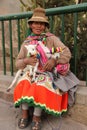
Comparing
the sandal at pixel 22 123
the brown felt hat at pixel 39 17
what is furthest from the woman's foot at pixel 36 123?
the brown felt hat at pixel 39 17

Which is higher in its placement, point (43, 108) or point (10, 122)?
point (43, 108)

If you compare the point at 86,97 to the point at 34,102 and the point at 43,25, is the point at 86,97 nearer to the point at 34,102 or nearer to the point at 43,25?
the point at 34,102

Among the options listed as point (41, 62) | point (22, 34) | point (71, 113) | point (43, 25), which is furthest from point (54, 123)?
point (22, 34)

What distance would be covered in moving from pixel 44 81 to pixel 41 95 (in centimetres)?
16

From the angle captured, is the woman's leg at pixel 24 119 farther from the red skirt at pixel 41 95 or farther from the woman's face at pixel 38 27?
the woman's face at pixel 38 27

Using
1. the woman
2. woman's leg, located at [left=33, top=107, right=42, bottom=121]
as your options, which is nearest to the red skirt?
the woman

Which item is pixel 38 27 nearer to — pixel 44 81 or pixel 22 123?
pixel 44 81

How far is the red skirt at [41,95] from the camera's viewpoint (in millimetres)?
3145

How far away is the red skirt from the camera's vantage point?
3145 millimetres

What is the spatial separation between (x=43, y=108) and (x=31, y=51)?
0.62 meters

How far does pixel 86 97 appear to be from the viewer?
3.29 m

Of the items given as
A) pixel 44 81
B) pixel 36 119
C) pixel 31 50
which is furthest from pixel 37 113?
pixel 31 50

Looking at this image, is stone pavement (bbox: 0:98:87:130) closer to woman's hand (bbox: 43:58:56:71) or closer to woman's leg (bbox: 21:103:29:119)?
woman's leg (bbox: 21:103:29:119)

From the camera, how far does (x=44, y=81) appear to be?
3230 mm
